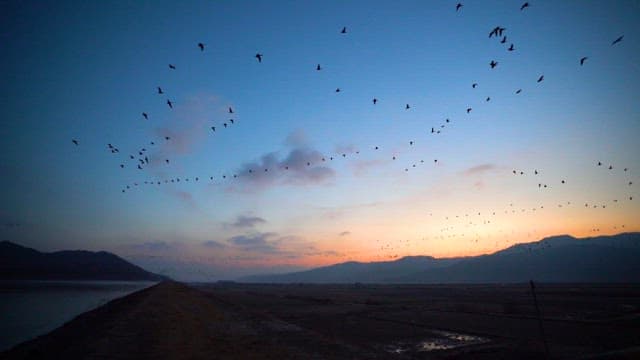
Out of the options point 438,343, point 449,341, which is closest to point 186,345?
point 438,343

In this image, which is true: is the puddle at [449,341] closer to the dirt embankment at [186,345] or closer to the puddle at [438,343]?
the puddle at [438,343]

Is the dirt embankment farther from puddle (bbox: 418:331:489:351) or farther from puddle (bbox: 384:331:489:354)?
puddle (bbox: 418:331:489:351)

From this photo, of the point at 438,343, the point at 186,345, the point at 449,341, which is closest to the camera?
the point at 186,345

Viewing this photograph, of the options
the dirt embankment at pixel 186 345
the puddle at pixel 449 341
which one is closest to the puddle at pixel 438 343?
the puddle at pixel 449 341

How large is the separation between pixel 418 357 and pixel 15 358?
67.8ft

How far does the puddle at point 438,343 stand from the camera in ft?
62.6

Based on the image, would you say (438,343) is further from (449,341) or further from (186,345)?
(186,345)

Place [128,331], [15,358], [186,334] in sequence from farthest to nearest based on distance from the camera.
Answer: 1. [128,331]
2. [186,334]
3. [15,358]

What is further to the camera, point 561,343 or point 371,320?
point 371,320

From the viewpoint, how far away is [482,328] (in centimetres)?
2617

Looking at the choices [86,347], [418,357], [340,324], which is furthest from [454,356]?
[86,347]

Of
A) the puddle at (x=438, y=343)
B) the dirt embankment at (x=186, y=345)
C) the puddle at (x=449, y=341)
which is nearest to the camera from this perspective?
the dirt embankment at (x=186, y=345)

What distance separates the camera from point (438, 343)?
2066 centimetres

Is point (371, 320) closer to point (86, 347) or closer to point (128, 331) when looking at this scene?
point (128, 331)
